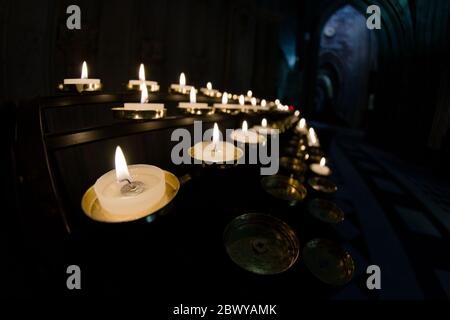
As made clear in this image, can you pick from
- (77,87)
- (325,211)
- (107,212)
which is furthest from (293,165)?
(77,87)

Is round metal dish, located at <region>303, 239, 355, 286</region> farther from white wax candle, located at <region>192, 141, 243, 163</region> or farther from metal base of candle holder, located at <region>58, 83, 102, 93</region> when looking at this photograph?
metal base of candle holder, located at <region>58, 83, 102, 93</region>

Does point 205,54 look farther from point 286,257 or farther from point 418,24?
point 418,24

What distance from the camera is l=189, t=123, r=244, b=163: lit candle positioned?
118cm

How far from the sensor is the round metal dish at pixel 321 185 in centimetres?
225

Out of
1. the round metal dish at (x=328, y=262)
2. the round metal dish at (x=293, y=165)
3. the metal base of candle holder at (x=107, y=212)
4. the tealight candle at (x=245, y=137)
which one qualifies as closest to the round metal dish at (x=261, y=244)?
the round metal dish at (x=328, y=262)

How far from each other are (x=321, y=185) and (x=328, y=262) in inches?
45.3

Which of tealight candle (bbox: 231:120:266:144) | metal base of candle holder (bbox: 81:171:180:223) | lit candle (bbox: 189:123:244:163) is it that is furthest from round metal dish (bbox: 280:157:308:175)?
metal base of candle holder (bbox: 81:171:180:223)

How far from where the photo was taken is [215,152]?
1.24 m

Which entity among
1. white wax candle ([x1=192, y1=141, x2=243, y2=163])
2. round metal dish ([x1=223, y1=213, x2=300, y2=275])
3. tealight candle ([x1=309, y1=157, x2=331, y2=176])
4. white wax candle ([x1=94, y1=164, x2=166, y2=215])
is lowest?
round metal dish ([x1=223, y1=213, x2=300, y2=275])

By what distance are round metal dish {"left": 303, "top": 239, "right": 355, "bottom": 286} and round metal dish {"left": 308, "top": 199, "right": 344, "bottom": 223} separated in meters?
Answer: 0.44

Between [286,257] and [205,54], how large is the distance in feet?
16.3

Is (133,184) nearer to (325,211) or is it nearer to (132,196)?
(132,196)

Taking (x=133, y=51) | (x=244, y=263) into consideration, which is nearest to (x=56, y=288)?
(x=244, y=263)

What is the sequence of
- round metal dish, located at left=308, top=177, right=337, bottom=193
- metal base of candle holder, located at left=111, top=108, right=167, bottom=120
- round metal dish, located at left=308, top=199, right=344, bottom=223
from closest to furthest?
1. metal base of candle holder, located at left=111, top=108, right=167, bottom=120
2. round metal dish, located at left=308, top=199, right=344, bottom=223
3. round metal dish, located at left=308, top=177, right=337, bottom=193
